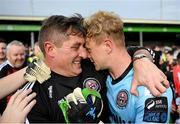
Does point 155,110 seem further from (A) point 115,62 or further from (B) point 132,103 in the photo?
(A) point 115,62

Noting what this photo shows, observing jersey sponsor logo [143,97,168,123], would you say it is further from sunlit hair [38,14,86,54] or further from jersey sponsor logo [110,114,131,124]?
sunlit hair [38,14,86,54]

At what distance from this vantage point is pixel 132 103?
79.0 inches

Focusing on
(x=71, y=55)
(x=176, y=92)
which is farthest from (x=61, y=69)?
(x=176, y=92)

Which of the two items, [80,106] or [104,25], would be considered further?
[104,25]

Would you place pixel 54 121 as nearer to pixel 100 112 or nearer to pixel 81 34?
pixel 100 112

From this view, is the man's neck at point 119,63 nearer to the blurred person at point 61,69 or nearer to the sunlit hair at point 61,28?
the blurred person at point 61,69

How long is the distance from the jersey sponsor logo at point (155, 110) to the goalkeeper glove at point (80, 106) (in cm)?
29

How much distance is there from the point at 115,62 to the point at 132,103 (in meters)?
0.28

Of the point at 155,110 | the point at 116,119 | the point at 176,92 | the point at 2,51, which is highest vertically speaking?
the point at 155,110

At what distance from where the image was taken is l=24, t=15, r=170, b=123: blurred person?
6.54ft

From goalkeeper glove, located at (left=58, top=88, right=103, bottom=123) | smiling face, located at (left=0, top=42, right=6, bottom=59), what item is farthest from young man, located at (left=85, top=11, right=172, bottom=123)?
smiling face, located at (left=0, top=42, right=6, bottom=59)

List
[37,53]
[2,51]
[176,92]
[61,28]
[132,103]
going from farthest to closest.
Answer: [2,51]
[37,53]
[176,92]
[61,28]
[132,103]

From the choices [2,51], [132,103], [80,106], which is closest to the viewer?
[80,106]

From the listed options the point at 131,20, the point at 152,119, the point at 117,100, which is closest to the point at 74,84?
the point at 117,100
